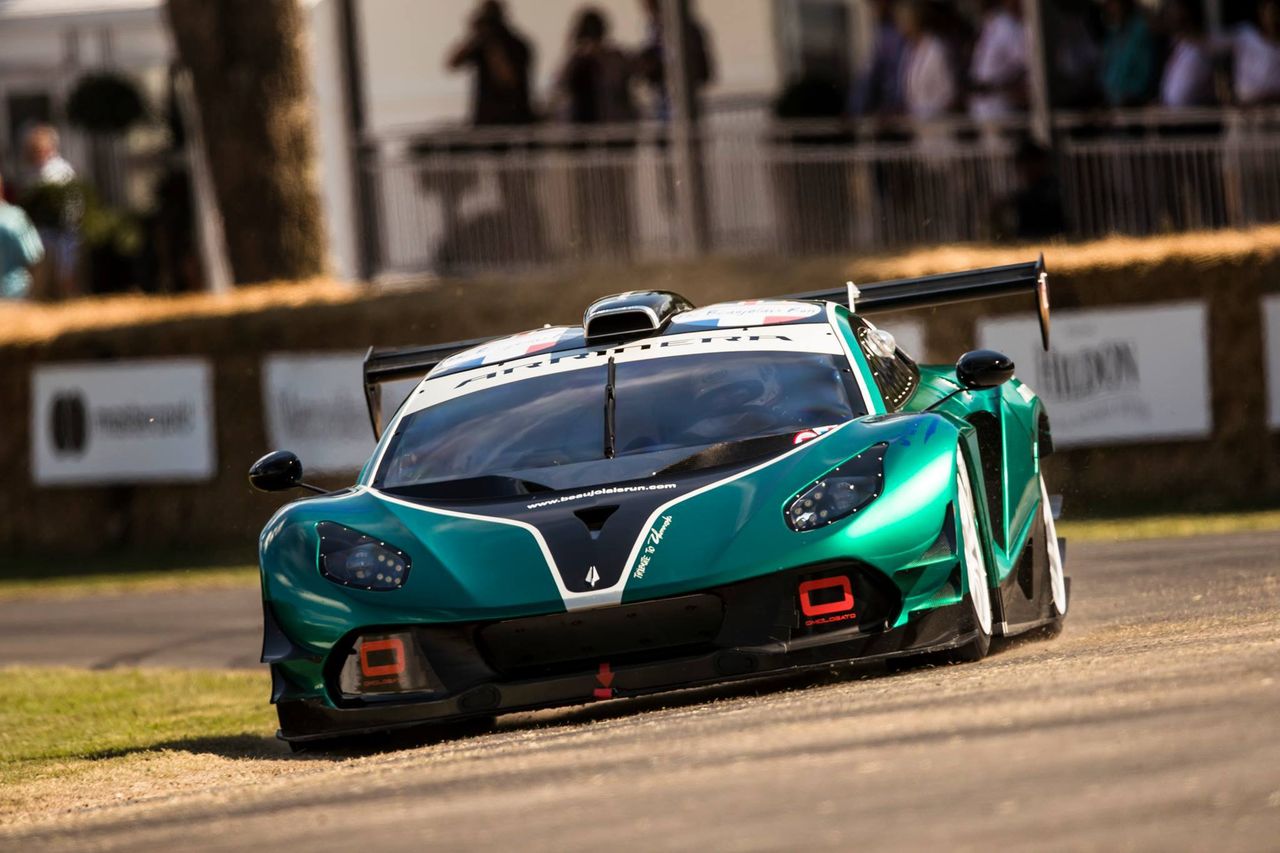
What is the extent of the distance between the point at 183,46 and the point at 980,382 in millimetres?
13720

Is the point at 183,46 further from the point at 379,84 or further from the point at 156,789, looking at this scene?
the point at 156,789

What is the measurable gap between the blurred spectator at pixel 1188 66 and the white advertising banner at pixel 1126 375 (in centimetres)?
303

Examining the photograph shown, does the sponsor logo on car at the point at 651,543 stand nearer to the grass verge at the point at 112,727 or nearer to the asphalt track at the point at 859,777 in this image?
the asphalt track at the point at 859,777

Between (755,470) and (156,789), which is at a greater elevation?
(755,470)

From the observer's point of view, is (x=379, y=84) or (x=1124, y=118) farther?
(x=379, y=84)

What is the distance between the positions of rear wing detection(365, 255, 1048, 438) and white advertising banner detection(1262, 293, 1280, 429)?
239 inches

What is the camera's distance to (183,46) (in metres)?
20.6

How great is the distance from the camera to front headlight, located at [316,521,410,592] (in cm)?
725

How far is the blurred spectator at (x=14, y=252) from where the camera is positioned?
20.5m

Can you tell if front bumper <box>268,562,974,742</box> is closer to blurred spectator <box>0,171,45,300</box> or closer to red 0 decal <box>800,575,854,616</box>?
red 0 decal <box>800,575,854,616</box>

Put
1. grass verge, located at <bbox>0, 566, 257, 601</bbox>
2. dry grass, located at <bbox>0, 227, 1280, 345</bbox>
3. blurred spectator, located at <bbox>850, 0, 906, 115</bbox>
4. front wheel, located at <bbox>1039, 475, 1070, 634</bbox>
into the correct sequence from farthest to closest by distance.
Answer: blurred spectator, located at <bbox>850, 0, 906, 115</bbox>, grass verge, located at <bbox>0, 566, 257, 601</bbox>, dry grass, located at <bbox>0, 227, 1280, 345</bbox>, front wheel, located at <bbox>1039, 475, 1070, 634</bbox>

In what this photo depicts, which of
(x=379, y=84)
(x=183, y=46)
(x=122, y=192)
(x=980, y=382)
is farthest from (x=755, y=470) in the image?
(x=122, y=192)

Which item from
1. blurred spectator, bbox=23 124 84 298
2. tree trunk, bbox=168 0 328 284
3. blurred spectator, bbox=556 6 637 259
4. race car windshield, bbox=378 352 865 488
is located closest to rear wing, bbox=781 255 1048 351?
race car windshield, bbox=378 352 865 488

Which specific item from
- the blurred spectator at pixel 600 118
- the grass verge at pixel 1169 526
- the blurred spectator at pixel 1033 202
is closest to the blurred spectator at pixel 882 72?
the blurred spectator at pixel 1033 202
